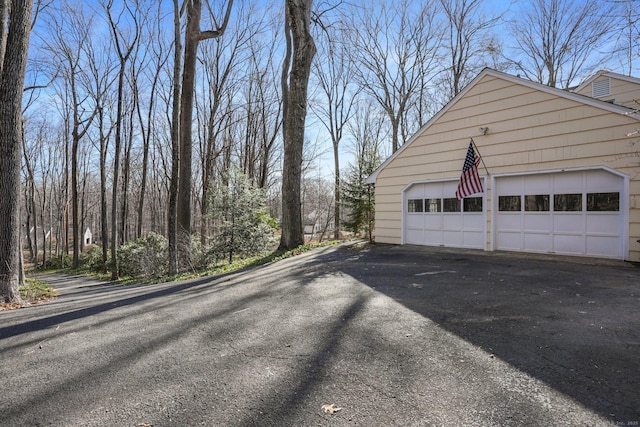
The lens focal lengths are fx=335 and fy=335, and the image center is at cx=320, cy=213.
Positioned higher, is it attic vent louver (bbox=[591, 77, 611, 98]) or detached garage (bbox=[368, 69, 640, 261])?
attic vent louver (bbox=[591, 77, 611, 98])

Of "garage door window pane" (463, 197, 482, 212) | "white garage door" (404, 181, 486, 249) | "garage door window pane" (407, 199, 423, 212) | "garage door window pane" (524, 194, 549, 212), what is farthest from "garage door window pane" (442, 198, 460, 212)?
"garage door window pane" (524, 194, 549, 212)

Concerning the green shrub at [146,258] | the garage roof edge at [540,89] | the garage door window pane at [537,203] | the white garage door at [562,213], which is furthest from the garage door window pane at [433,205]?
the green shrub at [146,258]

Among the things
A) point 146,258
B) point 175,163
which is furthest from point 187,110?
point 146,258

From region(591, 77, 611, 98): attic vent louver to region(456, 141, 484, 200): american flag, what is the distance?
20.1ft

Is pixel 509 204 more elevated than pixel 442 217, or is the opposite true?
pixel 509 204

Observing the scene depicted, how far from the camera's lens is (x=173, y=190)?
32.7 ft

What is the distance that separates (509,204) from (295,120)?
21.2 ft

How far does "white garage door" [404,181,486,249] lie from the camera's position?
9242mm

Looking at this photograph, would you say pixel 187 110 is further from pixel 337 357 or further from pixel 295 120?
pixel 337 357

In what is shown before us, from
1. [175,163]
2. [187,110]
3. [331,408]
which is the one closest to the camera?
[331,408]

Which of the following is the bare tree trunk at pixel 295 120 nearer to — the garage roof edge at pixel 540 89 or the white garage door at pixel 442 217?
the garage roof edge at pixel 540 89

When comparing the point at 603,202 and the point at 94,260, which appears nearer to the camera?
the point at 603,202

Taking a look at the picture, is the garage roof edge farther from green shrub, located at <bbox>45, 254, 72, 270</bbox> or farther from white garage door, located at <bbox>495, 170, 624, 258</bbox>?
green shrub, located at <bbox>45, 254, 72, 270</bbox>

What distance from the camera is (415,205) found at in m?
10.7
